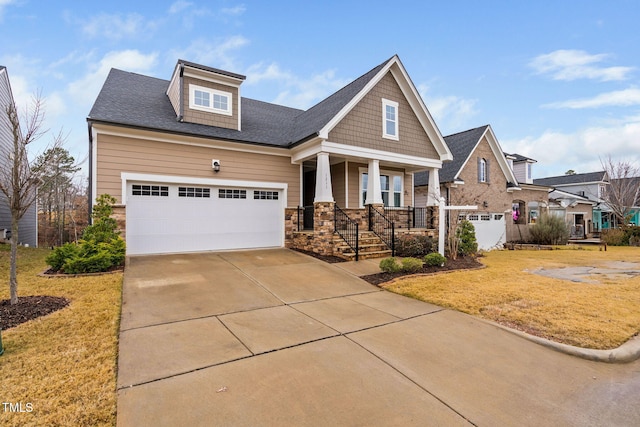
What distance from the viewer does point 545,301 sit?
6.05 meters

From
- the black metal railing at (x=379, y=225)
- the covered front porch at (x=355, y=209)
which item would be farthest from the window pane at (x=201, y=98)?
the black metal railing at (x=379, y=225)

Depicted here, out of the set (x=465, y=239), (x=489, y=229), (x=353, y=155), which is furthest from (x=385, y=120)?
(x=489, y=229)

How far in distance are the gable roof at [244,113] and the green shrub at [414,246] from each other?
4.84m

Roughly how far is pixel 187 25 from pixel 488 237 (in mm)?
18539

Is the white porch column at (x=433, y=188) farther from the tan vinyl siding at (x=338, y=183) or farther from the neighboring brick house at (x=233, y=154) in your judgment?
the tan vinyl siding at (x=338, y=183)

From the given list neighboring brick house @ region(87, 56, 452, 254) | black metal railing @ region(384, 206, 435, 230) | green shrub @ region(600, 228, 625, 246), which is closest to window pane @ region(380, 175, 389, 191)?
neighboring brick house @ region(87, 56, 452, 254)

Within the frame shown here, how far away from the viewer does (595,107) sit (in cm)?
1973

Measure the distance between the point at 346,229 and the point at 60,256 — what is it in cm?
845

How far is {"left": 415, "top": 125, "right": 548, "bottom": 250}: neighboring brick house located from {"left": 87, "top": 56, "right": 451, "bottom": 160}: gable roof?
450cm

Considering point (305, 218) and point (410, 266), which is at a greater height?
point (305, 218)

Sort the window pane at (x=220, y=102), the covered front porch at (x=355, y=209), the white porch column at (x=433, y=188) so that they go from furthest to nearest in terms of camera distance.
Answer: the white porch column at (x=433, y=188) → the window pane at (x=220, y=102) → the covered front porch at (x=355, y=209)

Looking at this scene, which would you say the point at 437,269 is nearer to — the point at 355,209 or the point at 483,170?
the point at 355,209

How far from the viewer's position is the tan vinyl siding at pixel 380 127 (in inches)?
462

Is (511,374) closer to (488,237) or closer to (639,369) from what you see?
(639,369)
